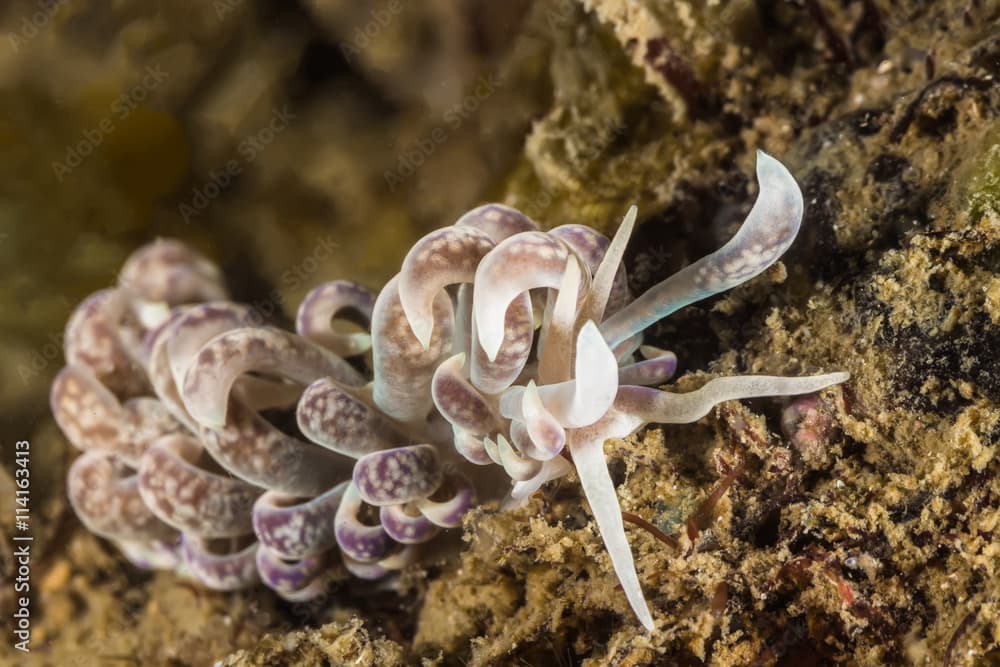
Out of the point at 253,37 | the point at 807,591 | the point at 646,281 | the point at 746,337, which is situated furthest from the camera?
the point at 253,37

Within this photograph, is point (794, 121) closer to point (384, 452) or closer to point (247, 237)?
point (384, 452)

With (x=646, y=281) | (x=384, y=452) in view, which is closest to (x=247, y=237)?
(x=384, y=452)

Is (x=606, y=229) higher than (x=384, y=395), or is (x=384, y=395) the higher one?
(x=384, y=395)

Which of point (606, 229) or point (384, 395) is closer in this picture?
point (384, 395)
